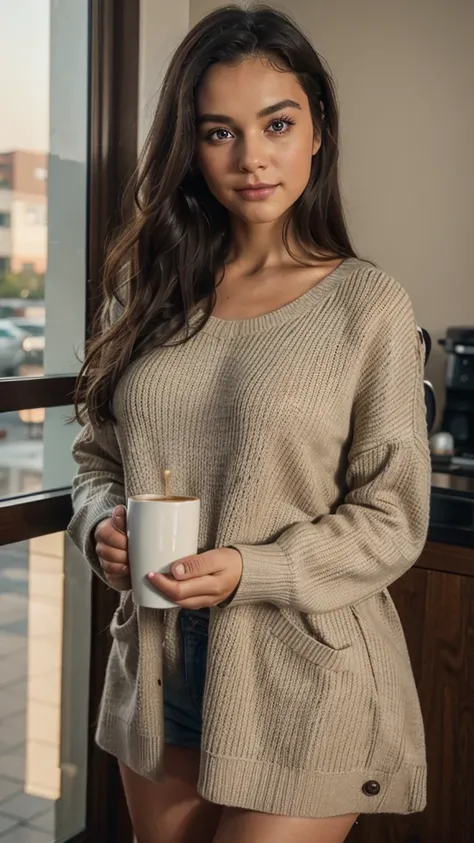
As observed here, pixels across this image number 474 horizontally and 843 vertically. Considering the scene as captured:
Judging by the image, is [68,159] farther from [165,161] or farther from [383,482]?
[383,482]

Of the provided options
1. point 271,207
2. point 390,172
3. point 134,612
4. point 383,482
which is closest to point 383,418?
point 383,482

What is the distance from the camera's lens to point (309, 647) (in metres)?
1.26

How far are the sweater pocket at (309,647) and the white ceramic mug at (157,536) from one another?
6.4 inches

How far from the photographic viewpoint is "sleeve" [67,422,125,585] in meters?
1.46

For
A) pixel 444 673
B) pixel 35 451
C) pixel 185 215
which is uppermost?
pixel 185 215

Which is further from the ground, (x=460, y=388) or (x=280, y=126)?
(x=280, y=126)

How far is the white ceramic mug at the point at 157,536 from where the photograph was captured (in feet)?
3.76

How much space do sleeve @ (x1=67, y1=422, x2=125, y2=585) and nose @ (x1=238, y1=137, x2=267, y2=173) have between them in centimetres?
44

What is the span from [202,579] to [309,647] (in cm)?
19

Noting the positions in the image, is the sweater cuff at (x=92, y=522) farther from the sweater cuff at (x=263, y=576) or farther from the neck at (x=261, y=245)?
the neck at (x=261, y=245)

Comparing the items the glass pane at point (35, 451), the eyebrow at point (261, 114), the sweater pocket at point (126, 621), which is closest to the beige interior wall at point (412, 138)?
the glass pane at point (35, 451)

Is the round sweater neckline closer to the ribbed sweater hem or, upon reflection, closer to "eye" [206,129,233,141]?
"eye" [206,129,233,141]

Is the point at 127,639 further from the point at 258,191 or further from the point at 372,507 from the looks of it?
the point at 258,191

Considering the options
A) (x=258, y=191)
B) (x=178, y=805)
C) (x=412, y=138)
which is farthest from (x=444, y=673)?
(x=412, y=138)
